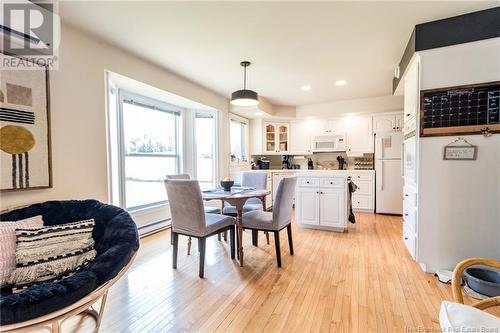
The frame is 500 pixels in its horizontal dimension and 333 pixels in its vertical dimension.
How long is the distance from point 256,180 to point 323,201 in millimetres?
1086

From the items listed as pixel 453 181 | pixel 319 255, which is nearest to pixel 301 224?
pixel 319 255

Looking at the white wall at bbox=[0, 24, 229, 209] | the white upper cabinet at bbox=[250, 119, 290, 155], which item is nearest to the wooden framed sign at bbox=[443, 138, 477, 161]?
the white wall at bbox=[0, 24, 229, 209]

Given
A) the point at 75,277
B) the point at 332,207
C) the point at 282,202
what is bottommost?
the point at 332,207

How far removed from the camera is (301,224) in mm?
4062

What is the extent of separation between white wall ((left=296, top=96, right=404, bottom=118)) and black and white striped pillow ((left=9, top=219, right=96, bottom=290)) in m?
5.15

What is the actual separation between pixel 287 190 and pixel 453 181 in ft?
5.01

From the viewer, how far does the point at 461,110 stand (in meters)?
2.28

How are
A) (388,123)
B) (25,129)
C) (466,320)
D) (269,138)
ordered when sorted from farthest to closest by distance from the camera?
(269,138), (388,123), (25,129), (466,320)

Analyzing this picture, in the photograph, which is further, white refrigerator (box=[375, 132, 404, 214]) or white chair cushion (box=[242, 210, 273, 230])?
white refrigerator (box=[375, 132, 404, 214])

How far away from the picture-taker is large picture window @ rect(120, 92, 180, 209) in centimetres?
355

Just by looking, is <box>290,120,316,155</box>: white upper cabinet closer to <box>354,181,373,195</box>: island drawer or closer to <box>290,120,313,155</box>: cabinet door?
<box>290,120,313,155</box>: cabinet door

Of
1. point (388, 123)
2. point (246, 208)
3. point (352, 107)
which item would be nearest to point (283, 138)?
point (352, 107)

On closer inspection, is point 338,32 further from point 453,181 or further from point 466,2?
point 453,181

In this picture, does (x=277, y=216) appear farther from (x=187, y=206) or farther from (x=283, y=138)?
(x=283, y=138)
